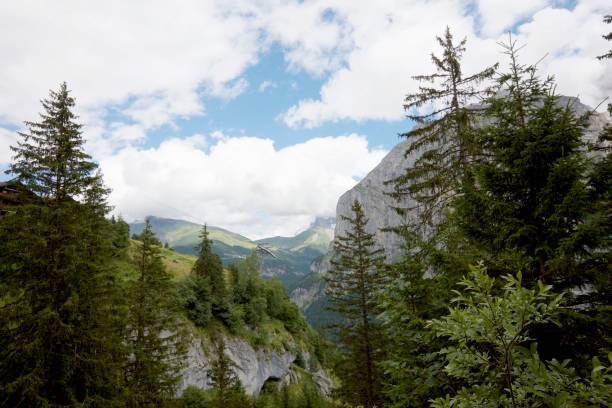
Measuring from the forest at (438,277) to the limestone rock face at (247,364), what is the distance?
19081 mm

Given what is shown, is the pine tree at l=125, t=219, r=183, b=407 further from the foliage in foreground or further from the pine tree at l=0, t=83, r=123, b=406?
the foliage in foreground

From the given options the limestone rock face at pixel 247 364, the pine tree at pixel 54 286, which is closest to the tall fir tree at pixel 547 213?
the pine tree at pixel 54 286

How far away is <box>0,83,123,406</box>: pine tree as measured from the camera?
13250 mm

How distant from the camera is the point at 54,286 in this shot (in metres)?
14.3

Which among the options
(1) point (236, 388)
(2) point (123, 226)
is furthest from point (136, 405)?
(2) point (123, 226)

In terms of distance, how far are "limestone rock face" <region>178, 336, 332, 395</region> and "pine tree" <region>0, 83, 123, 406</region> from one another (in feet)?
113

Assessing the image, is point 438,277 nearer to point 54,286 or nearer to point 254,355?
point 54,286

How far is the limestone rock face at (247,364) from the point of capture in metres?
51.4

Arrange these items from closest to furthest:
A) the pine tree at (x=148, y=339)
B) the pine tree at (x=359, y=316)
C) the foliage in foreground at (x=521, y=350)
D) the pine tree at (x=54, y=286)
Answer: the foliage in foreground at (x=521, y=350) → the pine tree at (x=54, y=286) → the pine tree at (x=359, y=316) → the pine tree at (x=148, y=339)

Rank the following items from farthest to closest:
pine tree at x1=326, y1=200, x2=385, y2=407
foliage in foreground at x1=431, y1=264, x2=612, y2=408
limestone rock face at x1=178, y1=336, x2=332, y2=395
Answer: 1. limestone rock face at x1=178, y1=336, x2=332, y2=395
2. pine tree at x1=326, y1=200, x2=385, y2=407
3. foliage in foreground at x1=431, y1=264, x2=612, y2=408

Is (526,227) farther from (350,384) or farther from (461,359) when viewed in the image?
(350,384)

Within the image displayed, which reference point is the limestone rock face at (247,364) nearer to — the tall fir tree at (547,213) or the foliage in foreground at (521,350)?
the tall fir tree at (547,213)

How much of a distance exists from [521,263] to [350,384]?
704 inches

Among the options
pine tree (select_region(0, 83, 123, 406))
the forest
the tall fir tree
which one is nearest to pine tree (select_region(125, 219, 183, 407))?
the forest
